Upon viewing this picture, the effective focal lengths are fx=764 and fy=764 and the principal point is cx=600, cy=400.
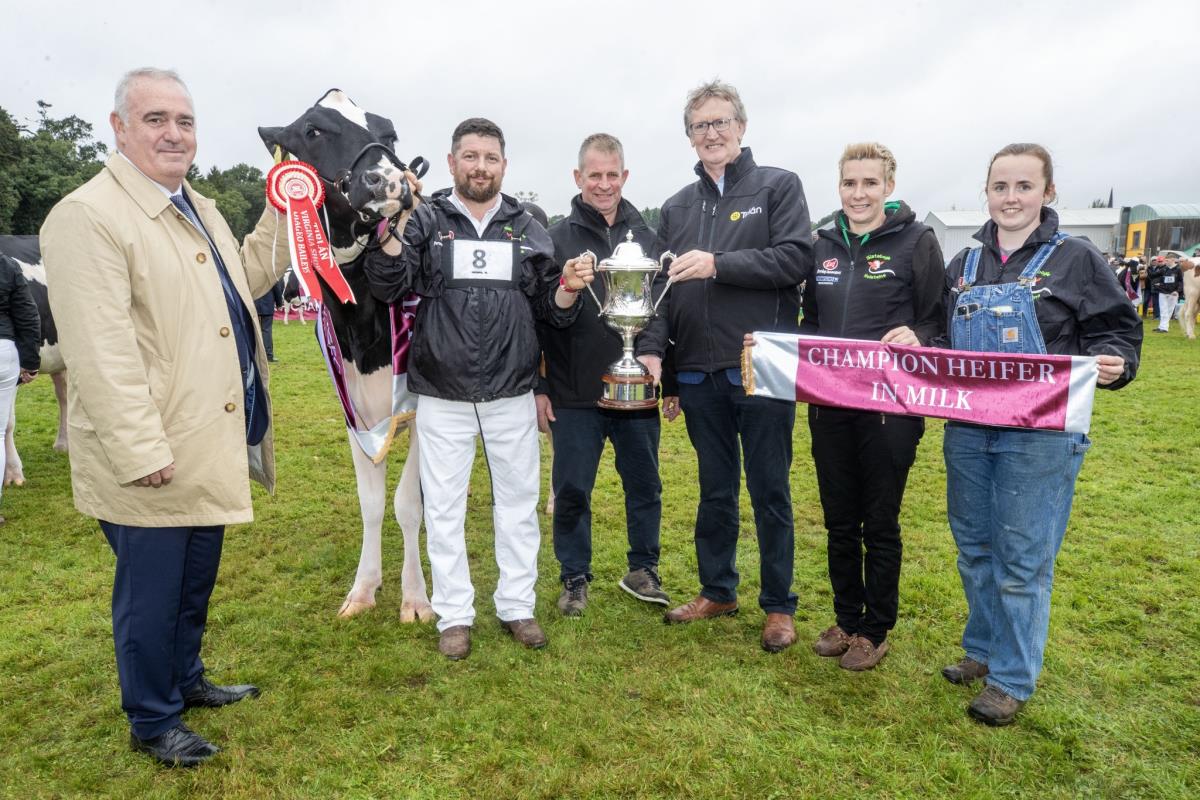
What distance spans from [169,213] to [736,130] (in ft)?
7.74

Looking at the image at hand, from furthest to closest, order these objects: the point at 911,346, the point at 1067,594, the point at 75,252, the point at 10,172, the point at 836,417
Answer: the point at 10,172, the point at 1067,594, the point at 836,417, the point at 911,346, the point at 75,252

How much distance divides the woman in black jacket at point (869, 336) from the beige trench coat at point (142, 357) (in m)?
2.40

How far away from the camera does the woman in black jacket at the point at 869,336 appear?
10.4 ft

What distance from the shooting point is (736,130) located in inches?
138

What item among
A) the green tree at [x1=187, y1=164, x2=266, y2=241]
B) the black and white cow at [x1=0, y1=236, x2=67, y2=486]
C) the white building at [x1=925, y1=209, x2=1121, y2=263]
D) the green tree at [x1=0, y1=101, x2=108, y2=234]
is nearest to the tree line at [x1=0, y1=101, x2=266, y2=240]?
the green tree at [x1=0, y1=101, x2=108, y2=234]

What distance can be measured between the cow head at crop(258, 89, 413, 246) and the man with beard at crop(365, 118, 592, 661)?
8.9 inches

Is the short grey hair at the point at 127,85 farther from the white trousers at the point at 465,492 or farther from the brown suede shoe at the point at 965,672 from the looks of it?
the brown suede shoe at the point at 965,672

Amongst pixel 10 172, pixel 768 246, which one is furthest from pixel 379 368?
pixel 10 172

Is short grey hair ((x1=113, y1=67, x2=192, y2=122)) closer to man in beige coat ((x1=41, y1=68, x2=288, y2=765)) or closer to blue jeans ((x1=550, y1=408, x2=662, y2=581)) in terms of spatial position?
man in beige coat ((x1=41, y1=68, x2=288, y2=765))

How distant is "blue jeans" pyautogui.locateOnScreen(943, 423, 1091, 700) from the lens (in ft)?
9.39

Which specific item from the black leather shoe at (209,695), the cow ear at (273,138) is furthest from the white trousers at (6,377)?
the black leather shoe at (209,695)

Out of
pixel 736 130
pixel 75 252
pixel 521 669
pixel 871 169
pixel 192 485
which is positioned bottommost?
pixel 521 669

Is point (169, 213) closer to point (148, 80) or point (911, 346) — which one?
point (148, 80)

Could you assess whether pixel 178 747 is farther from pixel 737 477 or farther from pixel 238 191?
Answer: pixel 238 191
